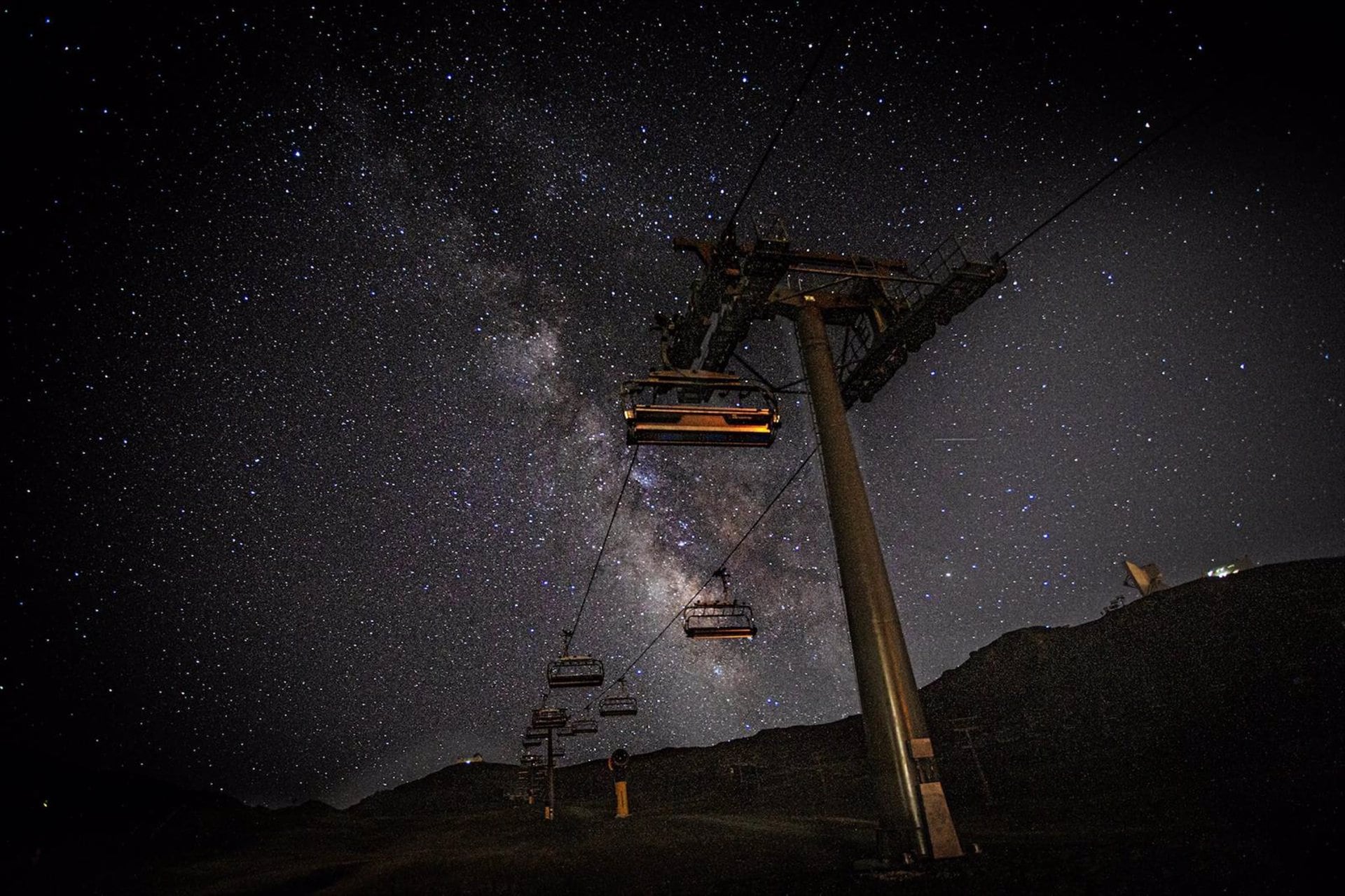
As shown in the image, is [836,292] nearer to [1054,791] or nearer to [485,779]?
[1054,791]

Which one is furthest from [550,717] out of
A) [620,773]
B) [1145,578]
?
[1145,578]

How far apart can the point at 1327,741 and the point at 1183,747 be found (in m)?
4.71

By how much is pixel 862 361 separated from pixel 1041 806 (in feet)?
60.2

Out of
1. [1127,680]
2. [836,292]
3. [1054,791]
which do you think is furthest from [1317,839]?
[1127,680]

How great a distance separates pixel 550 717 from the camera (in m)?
25.5

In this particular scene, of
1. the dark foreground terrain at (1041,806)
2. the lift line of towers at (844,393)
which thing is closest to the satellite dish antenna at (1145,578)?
the dark foreground terrain at (1041,806)

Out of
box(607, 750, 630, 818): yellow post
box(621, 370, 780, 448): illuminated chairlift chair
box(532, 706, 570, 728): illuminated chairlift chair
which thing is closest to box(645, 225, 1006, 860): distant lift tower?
box(621, 370, 780, 448): illuminated chairlift chair

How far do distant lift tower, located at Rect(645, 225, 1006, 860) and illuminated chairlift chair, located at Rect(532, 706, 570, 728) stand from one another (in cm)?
1935

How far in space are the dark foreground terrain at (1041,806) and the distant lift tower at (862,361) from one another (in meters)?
1.12

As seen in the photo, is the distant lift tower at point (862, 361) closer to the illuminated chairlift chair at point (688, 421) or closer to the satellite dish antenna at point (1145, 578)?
the illuminated chairlift chair at point (688, 421)

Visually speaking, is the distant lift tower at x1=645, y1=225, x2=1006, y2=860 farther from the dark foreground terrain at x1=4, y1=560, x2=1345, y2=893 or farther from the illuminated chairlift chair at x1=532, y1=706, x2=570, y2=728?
the illuminated chairlift chair at x1=532, y1=706, x2=570, y2=728

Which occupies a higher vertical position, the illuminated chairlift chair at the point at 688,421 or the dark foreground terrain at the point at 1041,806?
the illuminated chairlift chair at the point at 688,421

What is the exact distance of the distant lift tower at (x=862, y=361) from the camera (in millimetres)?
8234

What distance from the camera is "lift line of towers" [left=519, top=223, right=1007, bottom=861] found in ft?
26.5
